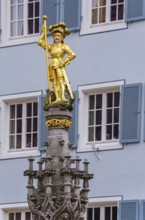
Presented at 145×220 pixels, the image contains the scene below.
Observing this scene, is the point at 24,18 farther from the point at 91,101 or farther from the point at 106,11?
the point at 91,101

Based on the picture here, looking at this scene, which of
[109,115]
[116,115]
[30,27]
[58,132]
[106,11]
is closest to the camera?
[58,132]

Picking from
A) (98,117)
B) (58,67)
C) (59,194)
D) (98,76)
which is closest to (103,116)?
(98,117)

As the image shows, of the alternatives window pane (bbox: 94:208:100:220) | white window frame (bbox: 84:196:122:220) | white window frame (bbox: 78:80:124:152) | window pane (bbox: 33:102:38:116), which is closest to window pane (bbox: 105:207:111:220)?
white window frame (bbox: 84:196:122:220)

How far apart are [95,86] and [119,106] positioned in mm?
1095

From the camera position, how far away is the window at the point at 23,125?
5278 cm

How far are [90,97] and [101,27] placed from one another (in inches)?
84.1

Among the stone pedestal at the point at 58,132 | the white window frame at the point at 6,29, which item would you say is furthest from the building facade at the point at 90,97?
the stone pedestal at the point at 58,132

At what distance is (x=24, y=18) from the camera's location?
53688 mm

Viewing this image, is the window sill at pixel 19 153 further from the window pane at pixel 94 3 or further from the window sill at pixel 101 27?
the window pane at pixel 94 3

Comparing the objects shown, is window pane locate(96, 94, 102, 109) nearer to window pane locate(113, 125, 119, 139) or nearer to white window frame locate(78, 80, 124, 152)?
white window frame locate(78, 80, 124, 152)

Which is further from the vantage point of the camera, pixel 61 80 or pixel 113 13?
pixel 113 13

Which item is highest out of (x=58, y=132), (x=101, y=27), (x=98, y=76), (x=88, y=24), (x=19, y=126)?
(x=88, y=24)

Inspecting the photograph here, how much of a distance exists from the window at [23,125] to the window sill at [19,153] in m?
0.15

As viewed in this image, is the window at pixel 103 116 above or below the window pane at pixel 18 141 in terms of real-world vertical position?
above
